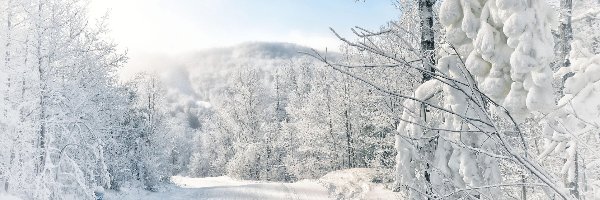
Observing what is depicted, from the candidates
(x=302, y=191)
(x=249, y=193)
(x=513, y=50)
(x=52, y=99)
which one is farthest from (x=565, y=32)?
(x=249, y=193)

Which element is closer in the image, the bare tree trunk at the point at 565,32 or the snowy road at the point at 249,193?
the bare tree trunk at the point at 565,32

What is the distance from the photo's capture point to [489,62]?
380 centimetres

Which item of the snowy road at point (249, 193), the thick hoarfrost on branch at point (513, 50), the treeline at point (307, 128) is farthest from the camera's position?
the treeline at point (307, 128)

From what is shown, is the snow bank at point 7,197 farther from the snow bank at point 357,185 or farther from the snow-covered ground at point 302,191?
the snow bank at point 357,185

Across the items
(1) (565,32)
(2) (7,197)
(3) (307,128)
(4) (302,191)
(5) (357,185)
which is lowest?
(4) (302,191)

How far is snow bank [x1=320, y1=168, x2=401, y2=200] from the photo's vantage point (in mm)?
21413

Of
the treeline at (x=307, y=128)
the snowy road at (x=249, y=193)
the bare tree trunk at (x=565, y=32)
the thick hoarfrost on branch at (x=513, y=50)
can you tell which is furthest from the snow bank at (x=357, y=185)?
the thick hoarfrost on branch at (x=513, y=50)

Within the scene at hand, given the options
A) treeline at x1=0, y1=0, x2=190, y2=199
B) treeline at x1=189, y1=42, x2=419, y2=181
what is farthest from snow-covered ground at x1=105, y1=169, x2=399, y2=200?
treeline at x1=0, y1=0, x2=190, y2=199

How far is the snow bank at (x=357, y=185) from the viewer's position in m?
21.4

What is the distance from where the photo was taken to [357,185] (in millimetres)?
23078

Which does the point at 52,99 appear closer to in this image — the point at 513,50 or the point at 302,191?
the point at 302,191

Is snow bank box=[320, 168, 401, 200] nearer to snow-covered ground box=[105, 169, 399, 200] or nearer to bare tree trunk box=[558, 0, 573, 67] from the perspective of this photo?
snow-covered ground box=[105, 169, 399, 200]

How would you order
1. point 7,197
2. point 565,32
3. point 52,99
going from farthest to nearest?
point 52,99, point 7,197, point 565,32

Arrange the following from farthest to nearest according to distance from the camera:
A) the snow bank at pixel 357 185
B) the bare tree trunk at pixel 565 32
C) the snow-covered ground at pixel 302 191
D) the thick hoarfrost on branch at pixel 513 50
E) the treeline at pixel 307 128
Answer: the treeline at pixel 307 128
the snow-covered ground at pixel 302 191
the snow bank at pixel 357 185
the bare tree trunk at pixel 565 32
the thick hoarfrost on branch at pixel 513 50
